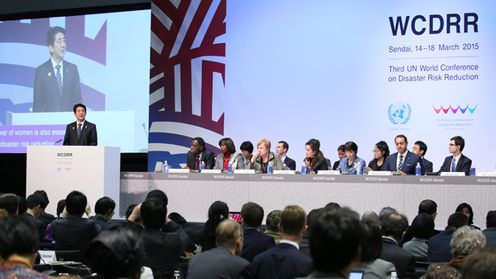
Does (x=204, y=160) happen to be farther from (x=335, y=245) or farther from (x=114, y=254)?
(x=335, y=245)

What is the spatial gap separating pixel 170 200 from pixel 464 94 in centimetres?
489

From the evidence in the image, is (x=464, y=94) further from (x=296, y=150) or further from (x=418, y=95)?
(x=296, y=150)

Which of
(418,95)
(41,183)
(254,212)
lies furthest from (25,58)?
(254,212)

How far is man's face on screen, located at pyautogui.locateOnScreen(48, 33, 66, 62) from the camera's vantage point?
13.5 meters

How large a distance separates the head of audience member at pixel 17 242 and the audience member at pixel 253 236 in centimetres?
248

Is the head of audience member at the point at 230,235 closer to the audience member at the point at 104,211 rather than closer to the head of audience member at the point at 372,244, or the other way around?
the head of audience member at the point at 372,244

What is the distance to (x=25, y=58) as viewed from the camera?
13.6m

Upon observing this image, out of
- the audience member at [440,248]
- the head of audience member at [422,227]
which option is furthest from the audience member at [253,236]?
the head of audience member at [422,227]

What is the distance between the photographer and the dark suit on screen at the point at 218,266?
4078 millimetres

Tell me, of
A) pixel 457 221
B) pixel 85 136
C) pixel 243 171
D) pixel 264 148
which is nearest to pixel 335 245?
pixel 457 221

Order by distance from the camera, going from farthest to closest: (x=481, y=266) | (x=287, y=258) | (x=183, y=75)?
(x=183, y=75) < (x=287, y=258) < (x=481, y=266)

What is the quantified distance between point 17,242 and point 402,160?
7908mm

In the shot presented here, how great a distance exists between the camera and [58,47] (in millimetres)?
13500

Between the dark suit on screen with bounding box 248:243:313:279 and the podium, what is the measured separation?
602 centimetres
